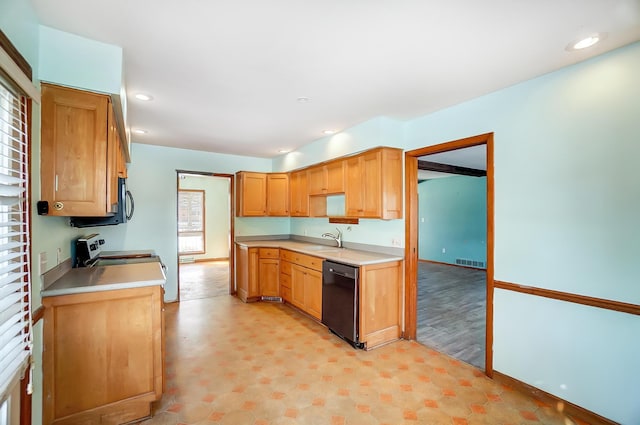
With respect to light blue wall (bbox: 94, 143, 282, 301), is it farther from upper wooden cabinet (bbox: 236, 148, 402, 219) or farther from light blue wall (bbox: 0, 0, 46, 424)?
light blue wall (bbox: 0, 0, 46, 424)

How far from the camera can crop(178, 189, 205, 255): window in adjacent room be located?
28.2 ft

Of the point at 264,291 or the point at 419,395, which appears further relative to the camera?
the point at 264,291

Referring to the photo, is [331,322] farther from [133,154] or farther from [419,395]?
[133,154]

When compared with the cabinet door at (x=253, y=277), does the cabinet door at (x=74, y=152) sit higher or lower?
higher

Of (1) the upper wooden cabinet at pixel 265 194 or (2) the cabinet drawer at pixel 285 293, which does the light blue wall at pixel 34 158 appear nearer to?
(2) the cabinet drawer at pixel 285 293

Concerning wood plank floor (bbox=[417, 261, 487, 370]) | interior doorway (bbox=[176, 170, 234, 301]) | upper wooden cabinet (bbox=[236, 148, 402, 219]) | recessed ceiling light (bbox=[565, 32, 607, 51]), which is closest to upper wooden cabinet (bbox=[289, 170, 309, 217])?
upper wooden cabinet (bbox=[236, 148, 402, 219])

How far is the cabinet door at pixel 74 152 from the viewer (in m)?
1.72

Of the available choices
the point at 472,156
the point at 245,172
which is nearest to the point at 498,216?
the point at 472,156

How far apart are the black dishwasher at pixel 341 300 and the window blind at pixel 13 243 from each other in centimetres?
251

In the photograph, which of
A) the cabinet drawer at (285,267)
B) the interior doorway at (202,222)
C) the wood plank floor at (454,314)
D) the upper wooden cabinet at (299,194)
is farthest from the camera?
the interior doorway at (202,222)

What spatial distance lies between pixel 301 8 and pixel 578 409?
10.8ft

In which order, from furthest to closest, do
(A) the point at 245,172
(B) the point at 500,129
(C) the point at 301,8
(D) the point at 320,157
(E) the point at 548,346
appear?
1. (A) the point at 245,172
2. (D) the point at 320,157
3. (B) the point at 500,129
4. (E) the point at 548,346
5. (C) the point at 301,8

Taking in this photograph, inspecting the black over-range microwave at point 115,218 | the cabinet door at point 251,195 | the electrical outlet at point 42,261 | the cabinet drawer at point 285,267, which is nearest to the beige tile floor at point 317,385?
the cabinet drawer at point 285,267

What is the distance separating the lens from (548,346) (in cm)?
230
